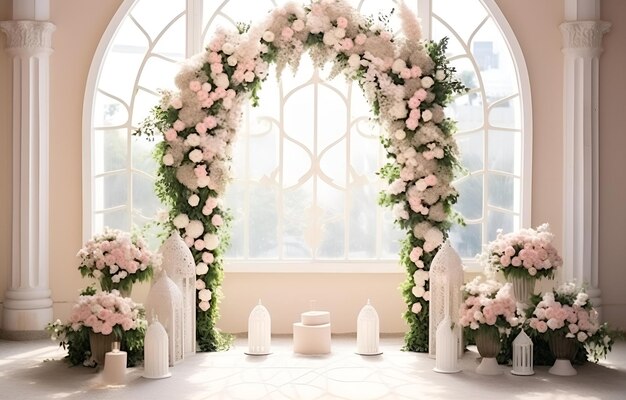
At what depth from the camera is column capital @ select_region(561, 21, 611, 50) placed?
9.59 metres

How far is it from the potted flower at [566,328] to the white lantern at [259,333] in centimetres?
217

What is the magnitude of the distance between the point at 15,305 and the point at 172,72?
270 cm

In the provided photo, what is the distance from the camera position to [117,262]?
322 inches

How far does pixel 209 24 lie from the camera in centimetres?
993

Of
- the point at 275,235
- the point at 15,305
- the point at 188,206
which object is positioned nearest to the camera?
the point at 188,206

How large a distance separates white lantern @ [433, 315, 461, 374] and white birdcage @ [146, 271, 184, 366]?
2.07 metres

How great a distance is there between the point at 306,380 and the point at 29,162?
3.78 metres

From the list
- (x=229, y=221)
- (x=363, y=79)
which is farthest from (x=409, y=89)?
(x=229, y=221)

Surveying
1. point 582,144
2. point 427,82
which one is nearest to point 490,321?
point 427,82

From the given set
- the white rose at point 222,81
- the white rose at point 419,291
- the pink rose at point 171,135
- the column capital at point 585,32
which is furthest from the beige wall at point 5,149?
the column capital at point 585,32

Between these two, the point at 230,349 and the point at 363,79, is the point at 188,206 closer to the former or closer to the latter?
the point at 230,349

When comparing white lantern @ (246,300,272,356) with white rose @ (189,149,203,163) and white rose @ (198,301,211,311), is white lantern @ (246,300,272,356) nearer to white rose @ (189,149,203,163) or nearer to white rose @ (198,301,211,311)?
white rose @ (198,301,211,311)

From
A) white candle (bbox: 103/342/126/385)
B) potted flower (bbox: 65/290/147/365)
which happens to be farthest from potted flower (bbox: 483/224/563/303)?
white candle (bbox: 103/342/126/385)

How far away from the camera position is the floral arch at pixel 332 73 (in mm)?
8648
